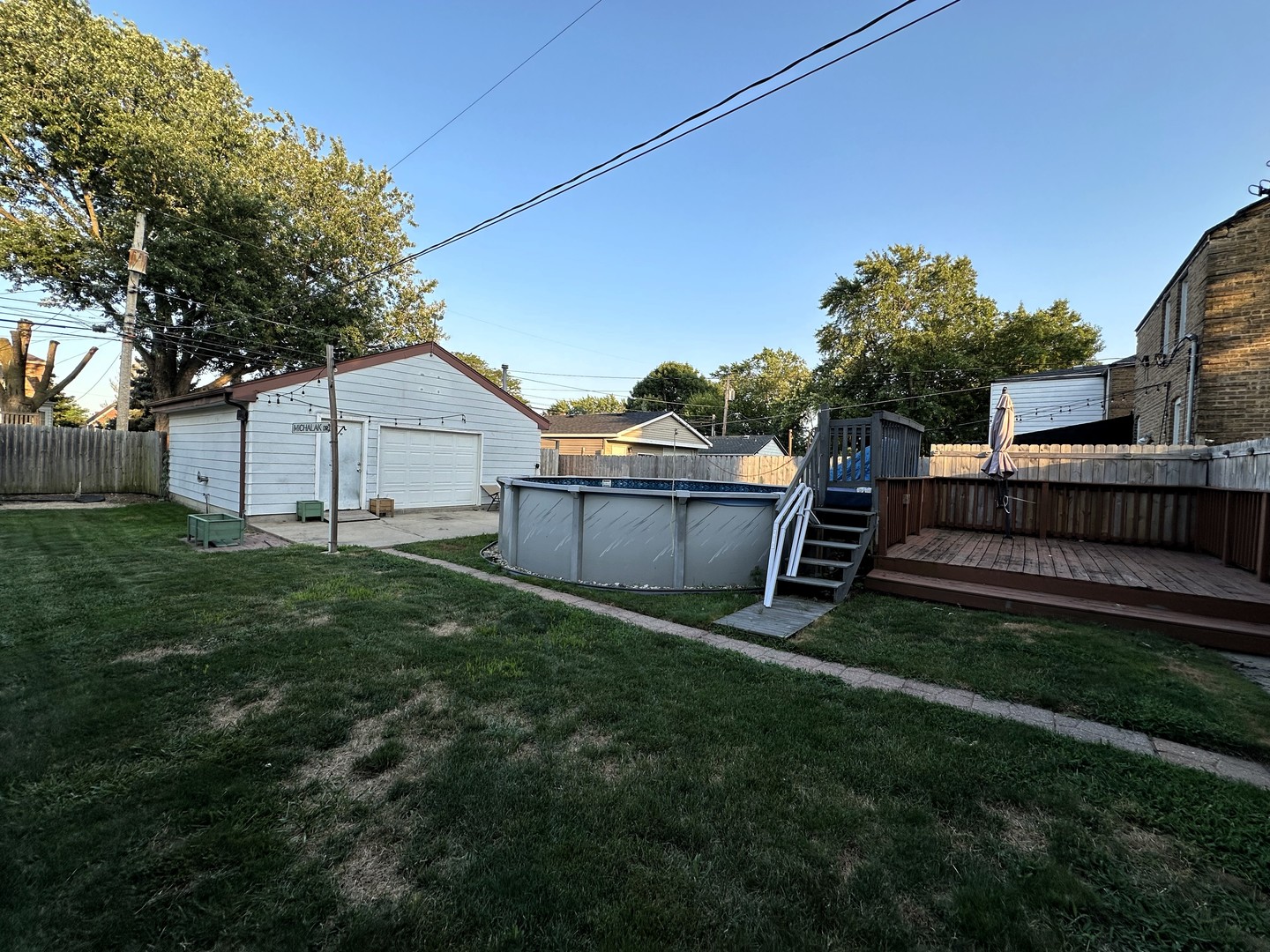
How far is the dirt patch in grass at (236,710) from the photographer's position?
278 cm

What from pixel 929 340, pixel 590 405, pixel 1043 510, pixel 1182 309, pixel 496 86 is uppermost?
pixel 590 405

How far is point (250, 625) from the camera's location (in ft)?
14.1

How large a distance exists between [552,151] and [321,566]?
6402mm

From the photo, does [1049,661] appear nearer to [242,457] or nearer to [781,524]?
[781,524]

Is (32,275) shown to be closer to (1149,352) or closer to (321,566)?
(321,566)

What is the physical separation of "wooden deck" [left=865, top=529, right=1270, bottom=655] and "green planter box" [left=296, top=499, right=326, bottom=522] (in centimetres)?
1060

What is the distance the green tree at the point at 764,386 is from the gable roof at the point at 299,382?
92.4 ft

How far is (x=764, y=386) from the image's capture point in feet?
143

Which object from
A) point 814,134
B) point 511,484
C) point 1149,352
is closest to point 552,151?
point 511,484

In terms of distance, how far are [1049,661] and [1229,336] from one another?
941cm

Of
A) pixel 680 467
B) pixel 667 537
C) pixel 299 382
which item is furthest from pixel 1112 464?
pixel 299 382

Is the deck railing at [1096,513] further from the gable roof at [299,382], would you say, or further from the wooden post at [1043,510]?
the gable roof at [299,382]

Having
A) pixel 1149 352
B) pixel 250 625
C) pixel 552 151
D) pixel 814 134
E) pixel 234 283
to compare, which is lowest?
pixel 250 625

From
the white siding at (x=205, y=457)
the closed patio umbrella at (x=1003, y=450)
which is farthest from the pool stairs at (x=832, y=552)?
the white siding at (x=205, y=457)
